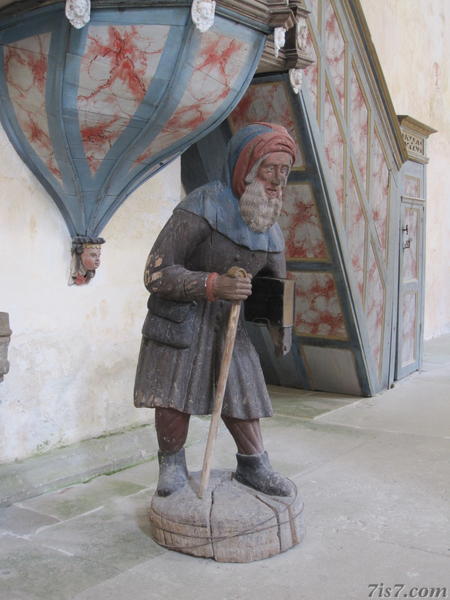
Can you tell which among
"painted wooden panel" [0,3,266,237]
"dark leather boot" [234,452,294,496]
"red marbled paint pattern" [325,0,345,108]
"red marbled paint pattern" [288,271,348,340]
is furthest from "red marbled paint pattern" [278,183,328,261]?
"dark leather boot" [234,452,294,496]

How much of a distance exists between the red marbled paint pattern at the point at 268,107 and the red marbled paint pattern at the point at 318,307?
1.03 metres

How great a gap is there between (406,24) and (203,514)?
8015 millimetres

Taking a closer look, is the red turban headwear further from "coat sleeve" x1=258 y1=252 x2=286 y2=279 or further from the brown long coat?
"coat sleeve" x1=258 y1=252 x2=286 y2=279

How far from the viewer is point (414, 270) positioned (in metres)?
7.15

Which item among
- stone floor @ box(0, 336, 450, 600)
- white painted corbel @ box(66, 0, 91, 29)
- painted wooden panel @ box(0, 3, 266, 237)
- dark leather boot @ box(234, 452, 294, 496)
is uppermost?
white painted corbel @ box(66, 0, 91, 29)

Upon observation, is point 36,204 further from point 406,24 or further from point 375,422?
point 406,24

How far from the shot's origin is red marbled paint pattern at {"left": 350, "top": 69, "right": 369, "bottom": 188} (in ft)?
18.5

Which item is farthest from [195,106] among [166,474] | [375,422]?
[375,422]

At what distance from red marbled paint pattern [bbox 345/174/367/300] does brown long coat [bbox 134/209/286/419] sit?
8.93 feet

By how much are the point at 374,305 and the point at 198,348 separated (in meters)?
3.47

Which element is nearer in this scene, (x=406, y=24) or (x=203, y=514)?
(x=203, y=514)

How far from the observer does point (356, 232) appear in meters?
5.89

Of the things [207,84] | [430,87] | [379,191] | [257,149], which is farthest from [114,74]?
[430,87]

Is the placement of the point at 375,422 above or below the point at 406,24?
below
